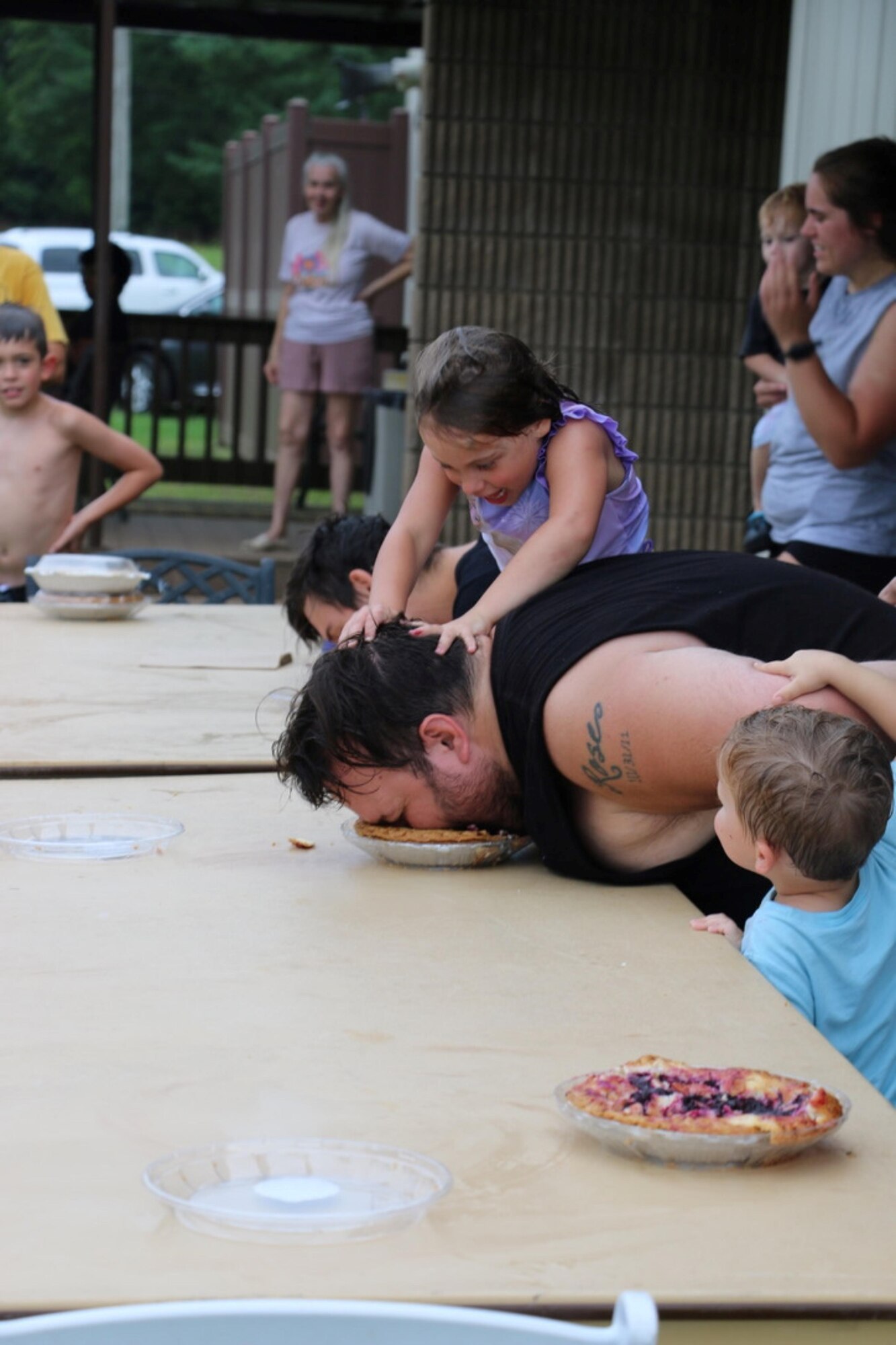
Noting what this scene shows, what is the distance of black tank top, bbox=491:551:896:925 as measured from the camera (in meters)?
2.17

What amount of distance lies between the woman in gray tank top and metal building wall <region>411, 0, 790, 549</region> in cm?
264

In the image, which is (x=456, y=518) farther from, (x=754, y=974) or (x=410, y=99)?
(x=410, y=99)

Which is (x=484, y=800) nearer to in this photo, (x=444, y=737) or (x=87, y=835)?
(x=444, y=737)

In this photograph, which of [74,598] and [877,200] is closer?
[877,200]

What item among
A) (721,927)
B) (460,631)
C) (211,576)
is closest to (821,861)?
(721,927)

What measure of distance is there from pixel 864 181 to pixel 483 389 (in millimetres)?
1397

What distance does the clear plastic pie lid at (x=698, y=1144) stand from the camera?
4.17 ft

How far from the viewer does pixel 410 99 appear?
1570cm

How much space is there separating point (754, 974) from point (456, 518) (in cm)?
498

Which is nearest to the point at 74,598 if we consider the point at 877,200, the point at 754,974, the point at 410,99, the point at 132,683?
the point at 132,683

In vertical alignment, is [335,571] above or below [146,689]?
above

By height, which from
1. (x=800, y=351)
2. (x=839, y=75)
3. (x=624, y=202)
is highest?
(x=839, y=75)

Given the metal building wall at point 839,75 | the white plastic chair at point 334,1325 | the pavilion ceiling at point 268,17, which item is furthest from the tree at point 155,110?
the white plastic chair at point 334,1325

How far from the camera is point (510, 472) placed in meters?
2.88
